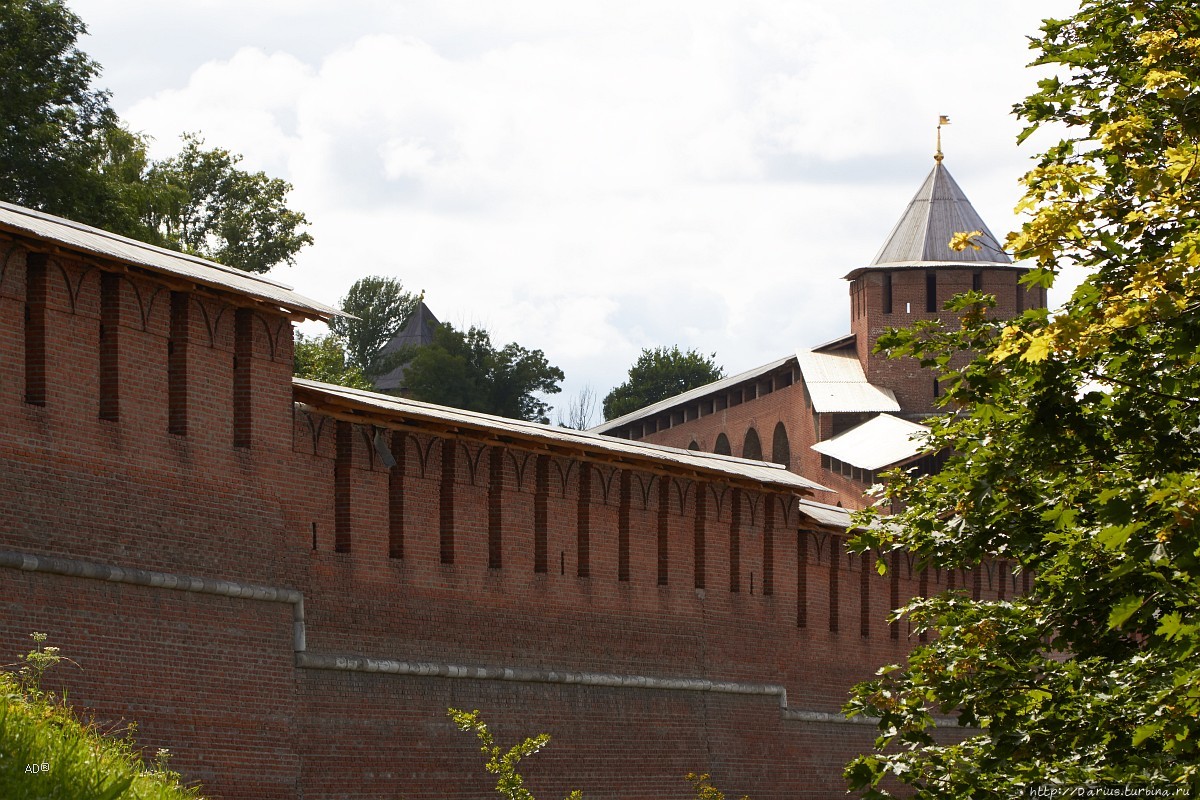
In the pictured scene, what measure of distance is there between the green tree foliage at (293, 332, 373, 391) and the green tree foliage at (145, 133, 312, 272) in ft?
6.57

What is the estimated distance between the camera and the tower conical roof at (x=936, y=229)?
1410 inches

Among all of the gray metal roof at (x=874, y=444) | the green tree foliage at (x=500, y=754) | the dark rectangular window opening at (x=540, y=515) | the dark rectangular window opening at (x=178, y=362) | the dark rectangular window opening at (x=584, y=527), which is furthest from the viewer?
the gray metal roof at (x=874, y=444)

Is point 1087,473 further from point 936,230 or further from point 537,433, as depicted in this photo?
point 936,230

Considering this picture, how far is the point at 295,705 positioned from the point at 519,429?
374 centimetres

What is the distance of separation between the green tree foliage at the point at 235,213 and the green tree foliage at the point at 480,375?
27.5 ft

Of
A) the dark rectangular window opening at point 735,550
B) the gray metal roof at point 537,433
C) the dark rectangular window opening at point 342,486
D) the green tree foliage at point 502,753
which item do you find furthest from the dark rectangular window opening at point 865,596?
the dark rectangular window opening at point 342,486

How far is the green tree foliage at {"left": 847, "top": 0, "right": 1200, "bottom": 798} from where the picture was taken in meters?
9.07

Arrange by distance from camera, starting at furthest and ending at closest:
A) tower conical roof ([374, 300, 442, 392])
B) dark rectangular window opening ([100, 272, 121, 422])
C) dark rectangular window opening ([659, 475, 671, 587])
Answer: tower conical roof ([374, 300, 442, 392])
dark rectangular window opening ([659, 475, 671, 587])
dark rectangular window opening ([100, 272, 121, 422])

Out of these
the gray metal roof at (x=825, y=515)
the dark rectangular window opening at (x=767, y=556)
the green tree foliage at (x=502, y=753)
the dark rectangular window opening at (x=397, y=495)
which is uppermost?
the dark rectangular window opening at (x=397, y=495)

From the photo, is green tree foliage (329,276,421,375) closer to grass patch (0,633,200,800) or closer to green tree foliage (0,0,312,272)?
green tree foliage (0,0,312,272)

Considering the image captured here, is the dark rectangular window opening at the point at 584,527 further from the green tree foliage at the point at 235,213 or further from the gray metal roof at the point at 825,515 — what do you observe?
the green tree foliage at the point at 235,213

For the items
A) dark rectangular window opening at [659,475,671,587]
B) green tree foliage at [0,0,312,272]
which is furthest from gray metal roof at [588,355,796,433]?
dark rectangular window opening at [659,475,671,587]

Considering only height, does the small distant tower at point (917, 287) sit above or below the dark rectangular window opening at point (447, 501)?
above

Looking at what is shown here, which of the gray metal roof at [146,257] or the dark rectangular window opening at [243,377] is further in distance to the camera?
the dark rectangular window opening at [243,377]
